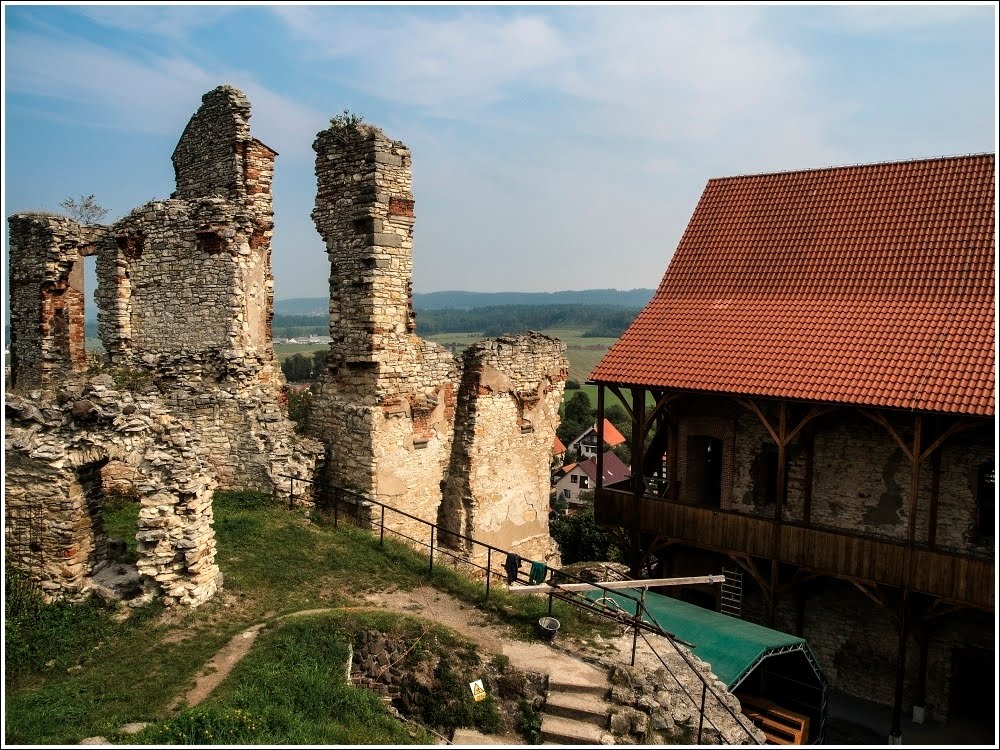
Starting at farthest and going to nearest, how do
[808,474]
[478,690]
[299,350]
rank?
[299,350] < [808,474] < [478,690]

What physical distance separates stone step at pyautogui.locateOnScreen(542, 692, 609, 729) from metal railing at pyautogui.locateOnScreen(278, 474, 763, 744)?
0.90 m

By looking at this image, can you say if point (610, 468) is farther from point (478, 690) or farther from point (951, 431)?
point (478, 690)

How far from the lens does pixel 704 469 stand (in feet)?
56.2

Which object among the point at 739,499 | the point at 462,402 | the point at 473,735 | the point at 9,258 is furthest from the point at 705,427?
Answer: the point at 9,258

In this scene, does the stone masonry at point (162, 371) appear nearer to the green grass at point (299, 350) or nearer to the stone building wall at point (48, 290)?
the stone building wall at point (48, 290)

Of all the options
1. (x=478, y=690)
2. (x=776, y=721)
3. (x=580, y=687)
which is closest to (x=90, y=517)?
(x=478, y=690)

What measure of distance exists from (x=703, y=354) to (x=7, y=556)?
1255 cm

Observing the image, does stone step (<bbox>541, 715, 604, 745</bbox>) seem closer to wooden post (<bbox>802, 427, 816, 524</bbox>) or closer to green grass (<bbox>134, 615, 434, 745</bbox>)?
green grass (<bbox>134, 615, 434, 745</bbox>)

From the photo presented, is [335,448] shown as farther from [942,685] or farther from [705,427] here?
[942,685]

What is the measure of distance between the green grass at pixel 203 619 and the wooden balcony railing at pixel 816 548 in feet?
17.8

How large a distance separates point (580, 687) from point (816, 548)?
726 cm

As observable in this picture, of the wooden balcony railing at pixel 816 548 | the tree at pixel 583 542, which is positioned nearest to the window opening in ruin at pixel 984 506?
the wooden balcony railing at pixel 816 548

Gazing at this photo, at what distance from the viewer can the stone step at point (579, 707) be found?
8.75 metres

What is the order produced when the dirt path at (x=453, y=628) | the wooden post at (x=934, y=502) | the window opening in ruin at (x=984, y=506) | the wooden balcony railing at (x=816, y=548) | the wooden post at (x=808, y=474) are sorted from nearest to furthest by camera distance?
the dirt path at (x=453, y=628) → the wooden balcony railing at (x=816, y=548) → the wooden post at (x=934, y=502) → the window opening in ruin at (x=984, y=506) → the wooden post at (x=808, y=474)
